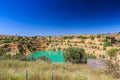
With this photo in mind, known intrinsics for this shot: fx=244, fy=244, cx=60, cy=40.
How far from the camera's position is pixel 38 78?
39.7ft

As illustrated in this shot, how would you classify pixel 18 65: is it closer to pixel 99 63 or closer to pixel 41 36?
pixel 99 63

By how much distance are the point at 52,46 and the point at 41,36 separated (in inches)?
805

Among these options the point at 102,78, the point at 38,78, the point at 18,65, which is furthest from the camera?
the point at 18,65

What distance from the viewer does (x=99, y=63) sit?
23625 millimetres

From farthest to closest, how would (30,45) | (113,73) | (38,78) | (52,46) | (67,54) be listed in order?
(52,46) → (30,45) → (67,54) → (113,73) → (38,78)

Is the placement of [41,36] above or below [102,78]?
above

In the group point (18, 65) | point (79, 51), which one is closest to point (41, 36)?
point (79, 51)

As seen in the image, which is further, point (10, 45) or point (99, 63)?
point (10, 45)

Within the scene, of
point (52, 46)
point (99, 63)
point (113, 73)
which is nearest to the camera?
point (113, 73)

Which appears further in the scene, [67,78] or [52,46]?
[52,46]

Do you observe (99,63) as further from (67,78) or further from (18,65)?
(67,78)

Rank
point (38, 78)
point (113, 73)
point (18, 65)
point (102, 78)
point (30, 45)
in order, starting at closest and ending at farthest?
point (38, 78) → point (102, 78) → point (113, 73) → point (18, 65) → point (30, 45)

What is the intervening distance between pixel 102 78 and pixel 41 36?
79799 millimetres

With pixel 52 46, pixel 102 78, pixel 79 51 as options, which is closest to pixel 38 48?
pixel 52 46
